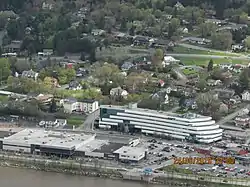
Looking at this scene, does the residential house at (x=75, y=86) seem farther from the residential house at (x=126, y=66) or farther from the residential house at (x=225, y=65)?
the residential house at (x=225, y=65)

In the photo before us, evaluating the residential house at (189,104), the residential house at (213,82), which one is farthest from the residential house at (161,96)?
the residential house at (213,82)

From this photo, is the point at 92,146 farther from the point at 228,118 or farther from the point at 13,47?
the point at 13,47

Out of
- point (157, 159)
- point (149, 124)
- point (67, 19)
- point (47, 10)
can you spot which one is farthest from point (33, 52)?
point (157, 159)

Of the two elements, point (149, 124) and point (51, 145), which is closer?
point (51, 145)

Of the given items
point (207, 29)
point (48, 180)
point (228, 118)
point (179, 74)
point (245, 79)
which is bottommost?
point (48, 180)

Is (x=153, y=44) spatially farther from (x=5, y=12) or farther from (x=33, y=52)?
(x=5, y=12)

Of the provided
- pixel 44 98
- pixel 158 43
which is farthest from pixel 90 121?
pixel 158 43
